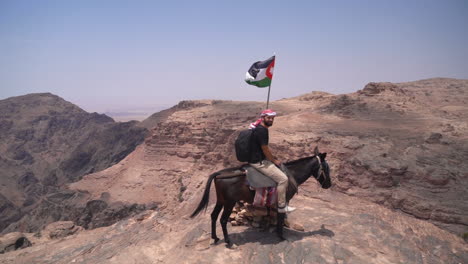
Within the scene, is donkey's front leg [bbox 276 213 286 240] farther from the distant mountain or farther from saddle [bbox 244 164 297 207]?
the distant mountain

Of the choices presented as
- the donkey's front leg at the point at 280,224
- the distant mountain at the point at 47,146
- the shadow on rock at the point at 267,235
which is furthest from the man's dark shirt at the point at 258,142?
the distant mountain at the point at 47,146

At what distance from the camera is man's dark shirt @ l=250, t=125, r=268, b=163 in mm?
6781

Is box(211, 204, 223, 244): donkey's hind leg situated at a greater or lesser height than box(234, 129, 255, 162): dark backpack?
lesser

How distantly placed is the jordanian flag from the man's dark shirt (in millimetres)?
2899

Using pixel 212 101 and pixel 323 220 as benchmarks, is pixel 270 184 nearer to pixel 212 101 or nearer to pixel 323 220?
pixel 323 220

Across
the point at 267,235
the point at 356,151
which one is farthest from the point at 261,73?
the point at 356,151

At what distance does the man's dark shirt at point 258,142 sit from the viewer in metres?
6.78

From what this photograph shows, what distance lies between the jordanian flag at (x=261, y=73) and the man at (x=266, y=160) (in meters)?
2.66

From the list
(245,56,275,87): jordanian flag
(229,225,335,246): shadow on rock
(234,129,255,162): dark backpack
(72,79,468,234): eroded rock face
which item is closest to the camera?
(234,129,255,162): dark backpack

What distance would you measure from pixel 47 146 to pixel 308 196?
66.1 m

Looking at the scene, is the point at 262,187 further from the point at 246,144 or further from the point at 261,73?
the point at 261,73

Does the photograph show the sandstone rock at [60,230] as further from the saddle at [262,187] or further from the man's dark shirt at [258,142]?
the man's dark shirt at [258,142]

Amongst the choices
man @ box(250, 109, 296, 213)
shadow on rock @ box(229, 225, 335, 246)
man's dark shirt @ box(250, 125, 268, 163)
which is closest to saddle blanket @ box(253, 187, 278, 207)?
man @ box(250, 109, 296, 213)

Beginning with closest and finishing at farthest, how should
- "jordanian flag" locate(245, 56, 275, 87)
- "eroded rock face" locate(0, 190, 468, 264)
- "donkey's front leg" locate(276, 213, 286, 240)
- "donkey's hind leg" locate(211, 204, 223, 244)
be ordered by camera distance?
"eroded rock face" locate(0, 190, 468, 264)
"donkey's front leg" locate(276, 213, 286, 240)
"donkey's hind leg" locate(211, 204, 223, 244)
"jordanian flag" locate(245, 56, 275, 87)
